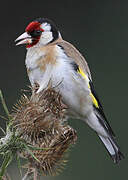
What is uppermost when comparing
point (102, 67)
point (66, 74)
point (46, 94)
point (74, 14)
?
point (46, 94)

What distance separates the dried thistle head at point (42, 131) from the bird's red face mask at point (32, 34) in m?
0.76

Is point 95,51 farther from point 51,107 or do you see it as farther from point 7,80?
point 51,107

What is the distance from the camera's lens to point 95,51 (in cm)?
440

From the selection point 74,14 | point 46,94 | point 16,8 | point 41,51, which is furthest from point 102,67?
point 46,94

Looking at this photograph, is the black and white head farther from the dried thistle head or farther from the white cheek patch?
the dried thistle head

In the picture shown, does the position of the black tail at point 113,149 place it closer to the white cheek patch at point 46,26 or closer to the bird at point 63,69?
the bird at point 63,69

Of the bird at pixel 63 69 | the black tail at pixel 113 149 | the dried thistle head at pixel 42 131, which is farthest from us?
the black tail at pixel 113 149

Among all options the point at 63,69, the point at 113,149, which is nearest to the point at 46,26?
the point at 63,69

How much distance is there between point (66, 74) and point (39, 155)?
0.79 m

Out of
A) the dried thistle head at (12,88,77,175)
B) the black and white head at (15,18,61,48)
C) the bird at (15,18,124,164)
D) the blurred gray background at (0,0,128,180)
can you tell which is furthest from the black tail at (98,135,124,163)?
the blurred gray background at (0,0,128,180)

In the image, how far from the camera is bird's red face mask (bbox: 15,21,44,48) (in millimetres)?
2582

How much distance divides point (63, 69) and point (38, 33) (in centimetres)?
30

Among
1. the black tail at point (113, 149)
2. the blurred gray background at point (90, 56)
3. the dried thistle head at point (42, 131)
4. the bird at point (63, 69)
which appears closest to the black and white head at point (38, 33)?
the bird at point (63, 69)

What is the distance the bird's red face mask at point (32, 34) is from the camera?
2582mm
